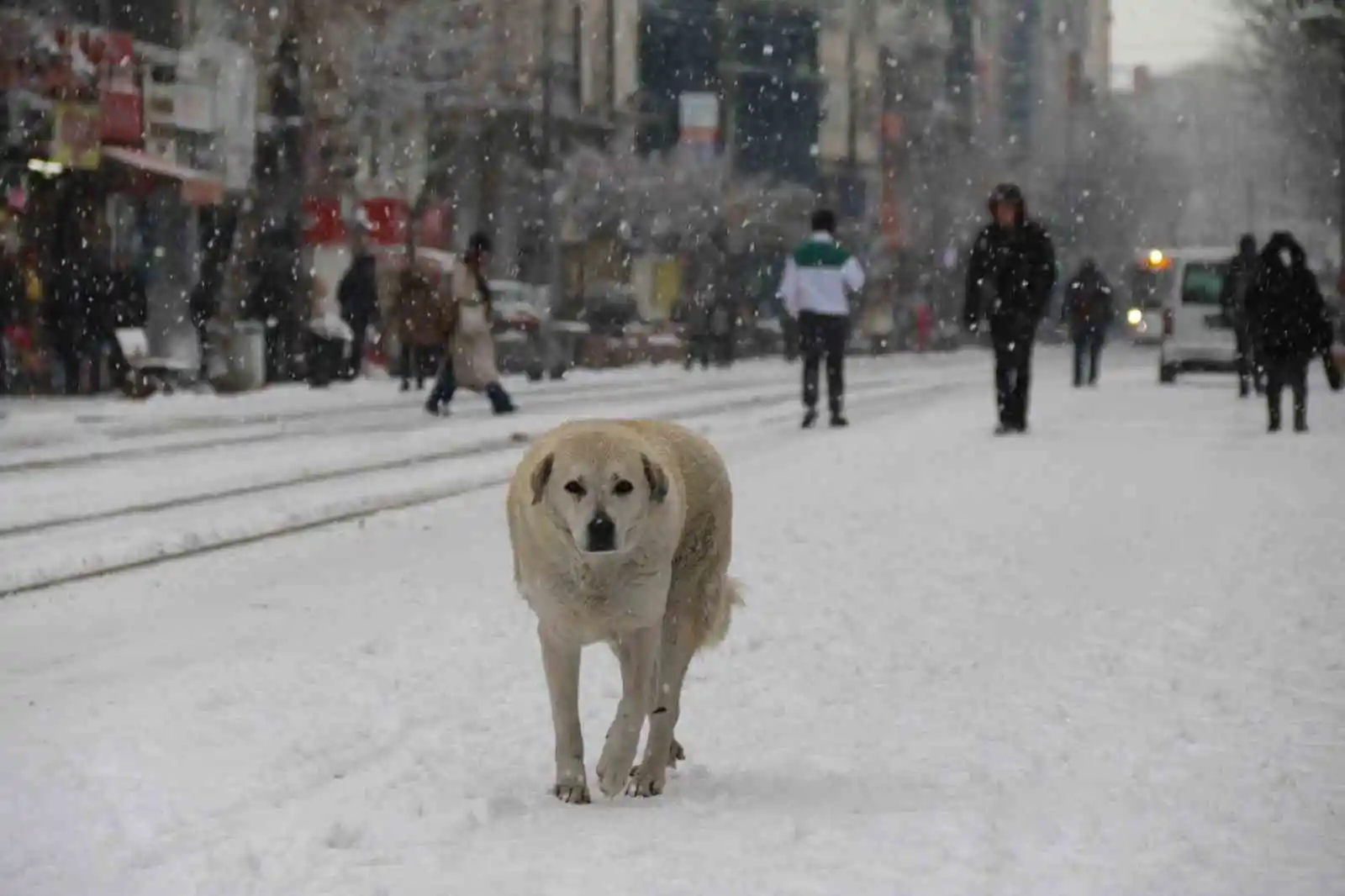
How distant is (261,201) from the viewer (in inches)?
1400

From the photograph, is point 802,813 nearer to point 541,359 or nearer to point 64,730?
point 64,730

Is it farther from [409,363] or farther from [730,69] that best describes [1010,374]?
[730,69]

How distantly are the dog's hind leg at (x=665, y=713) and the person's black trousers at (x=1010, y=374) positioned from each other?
13.6 metres

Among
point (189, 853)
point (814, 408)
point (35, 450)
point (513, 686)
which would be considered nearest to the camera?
point (189, 853)

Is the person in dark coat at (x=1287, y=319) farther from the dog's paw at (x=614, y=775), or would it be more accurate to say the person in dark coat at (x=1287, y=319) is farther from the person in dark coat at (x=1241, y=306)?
→ the dog's paw at (x=614, y=775)

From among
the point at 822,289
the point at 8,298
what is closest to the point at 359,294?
the point at 8,298

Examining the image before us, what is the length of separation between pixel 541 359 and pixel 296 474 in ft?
71.2

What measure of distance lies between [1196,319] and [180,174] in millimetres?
13774

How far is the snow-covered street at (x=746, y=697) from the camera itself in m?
5.08

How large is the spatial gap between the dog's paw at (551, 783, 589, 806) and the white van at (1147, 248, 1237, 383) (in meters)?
28.2

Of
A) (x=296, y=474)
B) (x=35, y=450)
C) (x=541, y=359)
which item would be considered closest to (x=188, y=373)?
(x=541, y=359)

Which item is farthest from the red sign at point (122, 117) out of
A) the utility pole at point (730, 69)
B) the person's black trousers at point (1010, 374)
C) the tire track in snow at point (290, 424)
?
the utility pole at point (730, 69)

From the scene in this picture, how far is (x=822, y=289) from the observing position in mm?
19812

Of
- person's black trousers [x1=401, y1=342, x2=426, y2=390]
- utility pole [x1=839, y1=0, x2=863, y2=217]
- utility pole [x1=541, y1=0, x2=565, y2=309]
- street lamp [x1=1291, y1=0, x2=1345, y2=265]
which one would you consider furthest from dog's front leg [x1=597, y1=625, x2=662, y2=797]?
utility pole [x1=839, y1=0, x2=863, y2=217]
